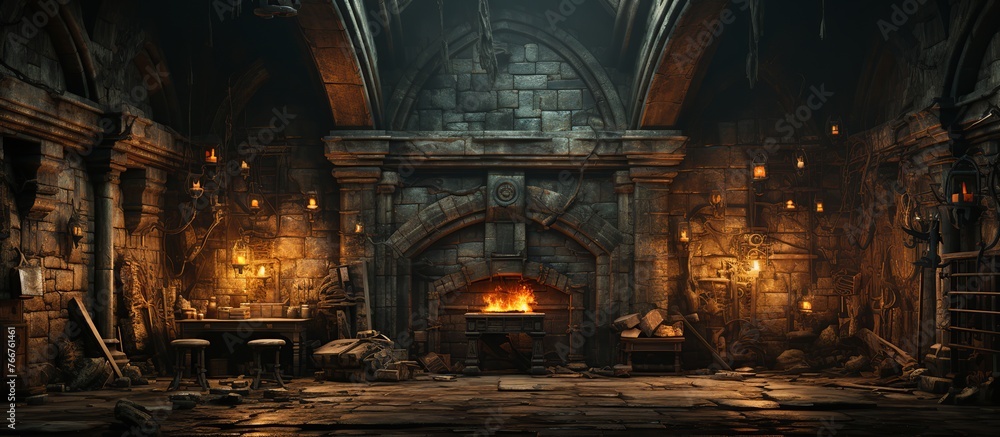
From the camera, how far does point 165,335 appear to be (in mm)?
12516

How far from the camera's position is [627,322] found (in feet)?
41.1

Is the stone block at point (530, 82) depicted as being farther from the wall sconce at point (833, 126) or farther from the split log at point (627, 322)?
the wall sconce at point (833, 126)

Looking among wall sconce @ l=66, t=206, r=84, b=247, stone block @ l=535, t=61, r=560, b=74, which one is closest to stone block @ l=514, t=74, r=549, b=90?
stone block @ l=535, t=61, r=560, b=74

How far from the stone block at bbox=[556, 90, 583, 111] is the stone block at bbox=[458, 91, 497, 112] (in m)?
0.92

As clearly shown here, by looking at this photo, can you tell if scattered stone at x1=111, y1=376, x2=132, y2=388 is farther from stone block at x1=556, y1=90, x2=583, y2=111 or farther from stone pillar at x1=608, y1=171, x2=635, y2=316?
stone block at x1=556, y1=90, x2=583, y2=111

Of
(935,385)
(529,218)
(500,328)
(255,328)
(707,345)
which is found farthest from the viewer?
(529,218)

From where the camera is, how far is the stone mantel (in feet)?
42.3

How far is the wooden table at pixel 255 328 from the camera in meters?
12.1

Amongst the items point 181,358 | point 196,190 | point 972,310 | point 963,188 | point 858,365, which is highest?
point 196,190

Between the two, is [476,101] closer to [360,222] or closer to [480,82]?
[480,82]

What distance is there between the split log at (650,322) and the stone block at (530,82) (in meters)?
3.45

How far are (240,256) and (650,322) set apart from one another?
18.2 feet

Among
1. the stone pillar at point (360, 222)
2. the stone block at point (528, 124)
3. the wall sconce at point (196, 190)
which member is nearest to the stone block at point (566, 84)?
the stone block at point (528, 124)

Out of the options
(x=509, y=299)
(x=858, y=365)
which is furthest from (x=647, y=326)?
(x=858, y=365)
